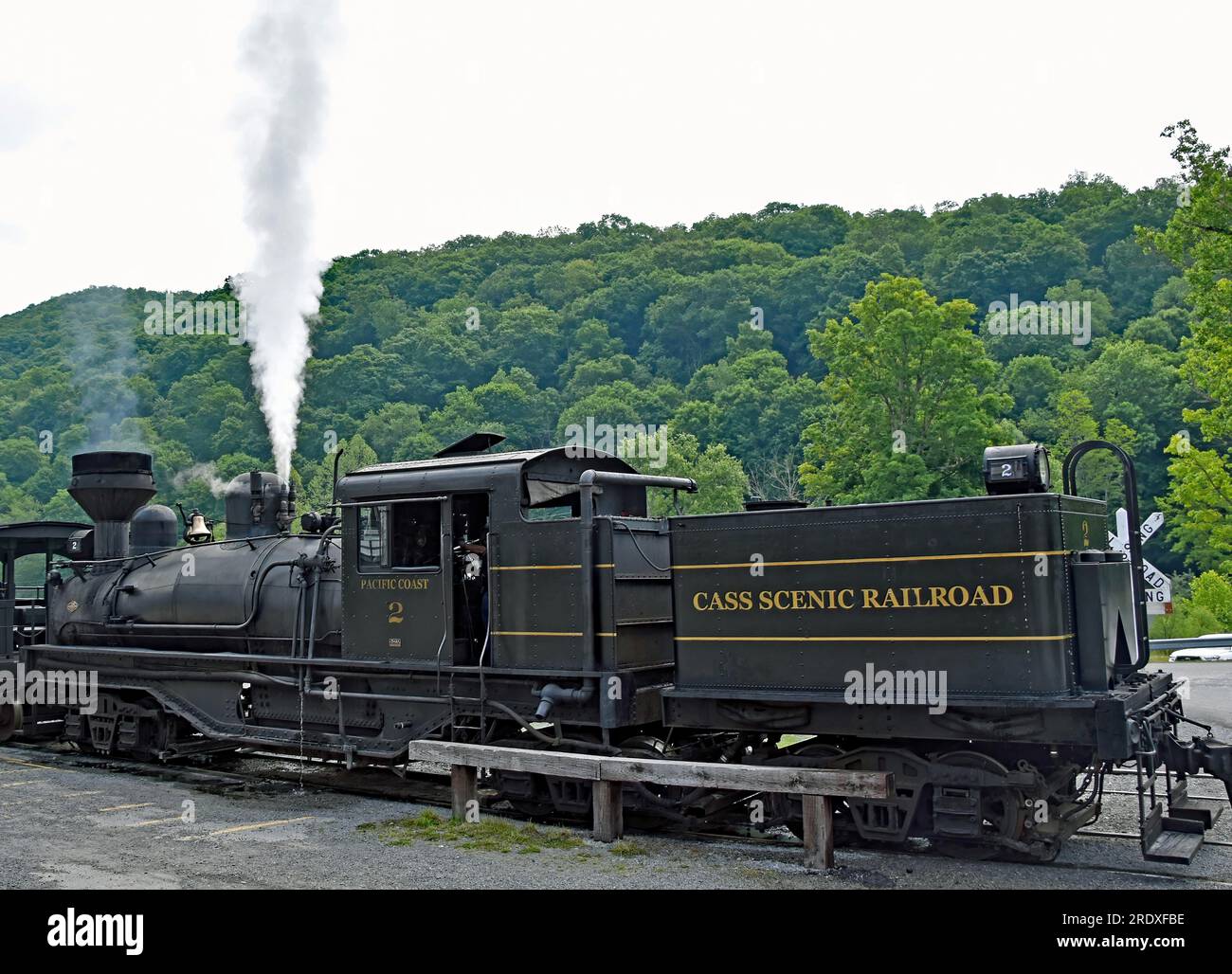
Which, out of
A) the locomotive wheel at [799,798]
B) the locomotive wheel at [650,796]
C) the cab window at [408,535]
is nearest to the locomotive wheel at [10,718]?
the cab window at [408,535]

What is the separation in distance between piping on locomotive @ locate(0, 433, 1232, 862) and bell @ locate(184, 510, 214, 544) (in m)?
0.78

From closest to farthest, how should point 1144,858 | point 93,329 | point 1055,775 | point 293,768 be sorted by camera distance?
point 1144,858
point 1055,775
point 293,768
point 93,329

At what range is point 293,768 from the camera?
42.2ft

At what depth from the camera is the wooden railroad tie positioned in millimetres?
7656

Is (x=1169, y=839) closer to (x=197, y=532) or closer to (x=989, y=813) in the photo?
(x=989, y=813)

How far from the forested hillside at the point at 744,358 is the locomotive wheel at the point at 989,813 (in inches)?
710

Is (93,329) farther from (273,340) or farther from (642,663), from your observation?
(642,663)

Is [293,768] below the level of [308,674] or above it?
below

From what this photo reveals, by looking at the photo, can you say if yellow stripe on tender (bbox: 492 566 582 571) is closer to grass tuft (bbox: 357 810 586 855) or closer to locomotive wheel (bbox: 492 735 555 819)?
locomotive wheel (bbox: 492 735 555 819)

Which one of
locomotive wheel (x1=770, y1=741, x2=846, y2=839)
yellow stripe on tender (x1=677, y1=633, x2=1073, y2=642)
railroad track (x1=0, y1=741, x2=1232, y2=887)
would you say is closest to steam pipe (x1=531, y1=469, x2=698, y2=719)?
yellow stripe on tender (x1=677, y1=633, x2=1073, y2=642)

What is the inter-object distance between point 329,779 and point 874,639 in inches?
Answer: 276

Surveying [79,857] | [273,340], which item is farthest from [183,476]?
[79,857]

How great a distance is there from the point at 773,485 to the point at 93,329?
4323cm

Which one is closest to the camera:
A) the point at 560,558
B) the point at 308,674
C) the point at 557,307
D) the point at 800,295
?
the point at 560,558
